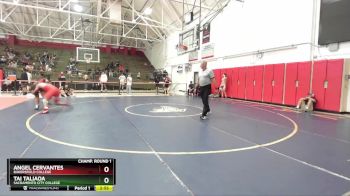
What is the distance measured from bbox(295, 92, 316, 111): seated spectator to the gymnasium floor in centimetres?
277

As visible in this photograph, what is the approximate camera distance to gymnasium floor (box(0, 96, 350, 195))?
2496mm

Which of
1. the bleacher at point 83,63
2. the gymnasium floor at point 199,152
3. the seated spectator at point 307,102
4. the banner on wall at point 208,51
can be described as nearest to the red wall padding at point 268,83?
the seated spectator at point 307,102

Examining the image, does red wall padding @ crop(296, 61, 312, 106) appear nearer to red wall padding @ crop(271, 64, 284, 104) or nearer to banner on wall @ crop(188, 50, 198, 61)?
red wall padding @ crop(271, 64, 284, 104)

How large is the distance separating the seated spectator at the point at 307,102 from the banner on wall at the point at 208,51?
8.18m

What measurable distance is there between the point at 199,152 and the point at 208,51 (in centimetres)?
1396

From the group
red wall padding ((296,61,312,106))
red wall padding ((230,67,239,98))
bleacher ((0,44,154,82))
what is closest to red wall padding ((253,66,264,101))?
red wall padding ((230,67,239,98))

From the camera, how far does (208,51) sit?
54.8 ft

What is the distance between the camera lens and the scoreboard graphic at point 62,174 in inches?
83.8

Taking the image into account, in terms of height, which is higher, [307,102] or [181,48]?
[181,48]

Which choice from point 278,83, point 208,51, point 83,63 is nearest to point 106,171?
point 278,83

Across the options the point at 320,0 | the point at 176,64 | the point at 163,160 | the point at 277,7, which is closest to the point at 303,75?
the point at 320,0

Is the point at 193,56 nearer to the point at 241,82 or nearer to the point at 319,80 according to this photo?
the point at 241,82

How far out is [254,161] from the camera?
10.6 ft

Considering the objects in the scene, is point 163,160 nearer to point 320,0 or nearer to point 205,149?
point 205,149
